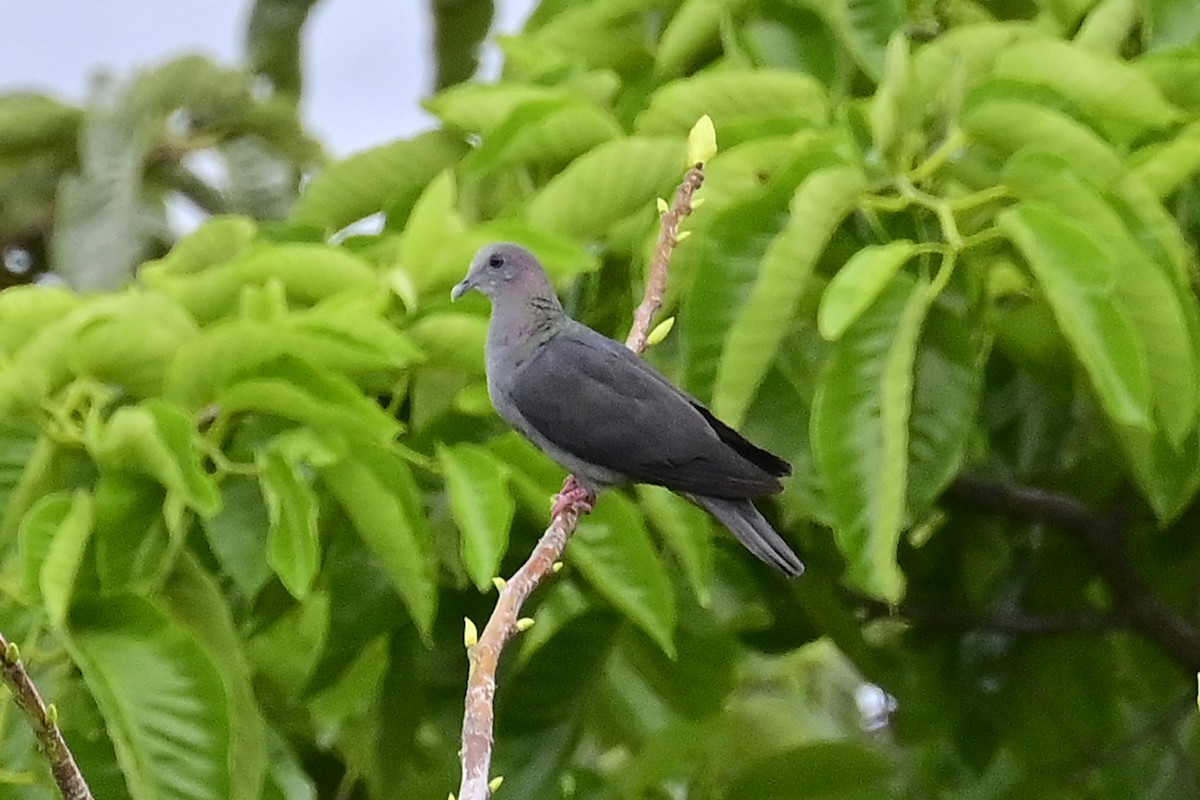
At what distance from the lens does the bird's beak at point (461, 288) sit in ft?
6.01

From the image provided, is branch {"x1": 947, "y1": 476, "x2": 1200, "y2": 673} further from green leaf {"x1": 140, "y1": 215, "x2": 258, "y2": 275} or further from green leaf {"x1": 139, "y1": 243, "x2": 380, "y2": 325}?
green leaf {"x1": 140, "y1": 215, "x2": 258, "y2": 275}

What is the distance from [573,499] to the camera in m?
1.66

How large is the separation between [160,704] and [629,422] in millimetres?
549

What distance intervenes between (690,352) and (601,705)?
2.39ft

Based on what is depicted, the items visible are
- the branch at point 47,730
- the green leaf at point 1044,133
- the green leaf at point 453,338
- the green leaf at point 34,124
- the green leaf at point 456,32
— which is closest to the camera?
the branch at point 47,730


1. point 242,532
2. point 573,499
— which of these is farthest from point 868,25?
point 242,532

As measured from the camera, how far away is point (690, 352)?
5.45 ft

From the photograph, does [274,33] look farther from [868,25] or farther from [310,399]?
[310,399]

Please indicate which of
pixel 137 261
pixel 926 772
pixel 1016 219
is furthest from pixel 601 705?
pixel 137 261

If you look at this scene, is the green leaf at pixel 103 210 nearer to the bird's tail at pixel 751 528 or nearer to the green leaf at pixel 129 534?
the green leaf at pixel 129 534

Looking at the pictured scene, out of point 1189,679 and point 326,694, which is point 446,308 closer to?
point 326,694

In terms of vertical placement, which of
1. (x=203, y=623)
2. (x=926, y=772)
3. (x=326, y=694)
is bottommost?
(x=926, y=772)

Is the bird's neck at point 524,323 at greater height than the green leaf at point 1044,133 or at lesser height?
lesser

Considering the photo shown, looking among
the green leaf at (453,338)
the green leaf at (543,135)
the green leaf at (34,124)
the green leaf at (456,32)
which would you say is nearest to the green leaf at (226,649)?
the green leaf at (453,338)
